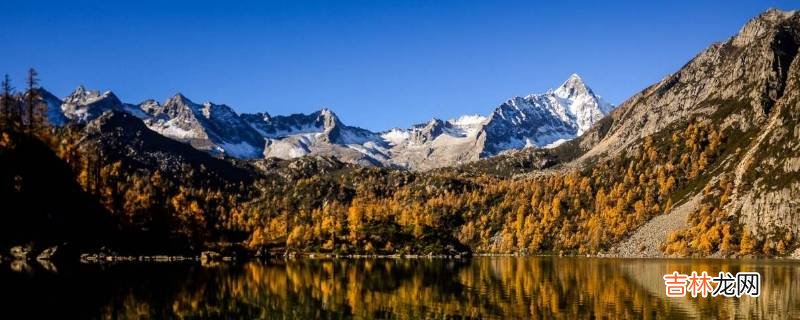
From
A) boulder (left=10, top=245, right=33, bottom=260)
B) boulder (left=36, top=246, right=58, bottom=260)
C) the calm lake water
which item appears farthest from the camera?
boulder (left=36, top=246, right=58, bottom=260)

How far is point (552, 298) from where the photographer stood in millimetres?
87062

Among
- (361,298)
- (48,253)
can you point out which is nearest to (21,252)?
(48,253)

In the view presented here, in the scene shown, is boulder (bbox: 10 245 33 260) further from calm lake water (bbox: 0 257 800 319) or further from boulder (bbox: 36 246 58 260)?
calm lake water (bbox: 0 257 800 319)

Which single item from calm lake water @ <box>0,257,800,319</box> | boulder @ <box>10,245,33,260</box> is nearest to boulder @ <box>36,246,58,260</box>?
boulder @ <box>10,245,33,260</box>

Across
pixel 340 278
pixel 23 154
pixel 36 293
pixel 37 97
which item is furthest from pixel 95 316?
pixel 37 97

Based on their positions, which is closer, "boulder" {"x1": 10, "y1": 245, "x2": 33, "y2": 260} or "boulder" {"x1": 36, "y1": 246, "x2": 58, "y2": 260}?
"boulder" {"x1": 10, "y1": 245, "x2": 33, "y2": 260}

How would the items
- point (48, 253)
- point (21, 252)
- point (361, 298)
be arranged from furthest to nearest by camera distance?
point (48, 253) < point (21, 252) < point (361, 298)

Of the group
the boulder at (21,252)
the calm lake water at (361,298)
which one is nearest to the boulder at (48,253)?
the boulder at (21,252)

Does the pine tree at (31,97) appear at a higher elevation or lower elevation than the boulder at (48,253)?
higher

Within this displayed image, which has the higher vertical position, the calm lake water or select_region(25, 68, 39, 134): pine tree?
select_region(25, 68, 39, 134): pine tree

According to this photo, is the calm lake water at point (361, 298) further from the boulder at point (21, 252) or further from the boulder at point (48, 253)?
the boulder at point (48, 253)

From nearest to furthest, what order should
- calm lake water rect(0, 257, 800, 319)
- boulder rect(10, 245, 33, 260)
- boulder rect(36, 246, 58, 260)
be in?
calm lake water rect(0, 257, 800, 319)
boulder rect(10, 245, 33, 260)
boulder rect(36, 246, 58, 260)

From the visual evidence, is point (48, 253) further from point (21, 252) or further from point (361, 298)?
point (361, 298)

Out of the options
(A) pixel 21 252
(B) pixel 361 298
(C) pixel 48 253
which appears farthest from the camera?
(C) pixel 48 253
